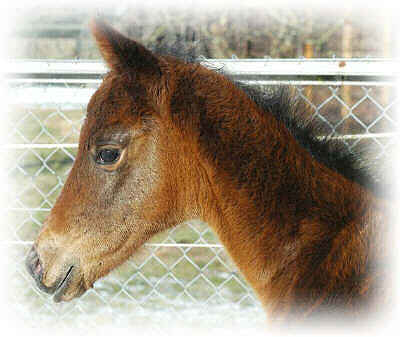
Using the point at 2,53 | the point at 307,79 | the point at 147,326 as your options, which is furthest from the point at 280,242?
the point at 2,53

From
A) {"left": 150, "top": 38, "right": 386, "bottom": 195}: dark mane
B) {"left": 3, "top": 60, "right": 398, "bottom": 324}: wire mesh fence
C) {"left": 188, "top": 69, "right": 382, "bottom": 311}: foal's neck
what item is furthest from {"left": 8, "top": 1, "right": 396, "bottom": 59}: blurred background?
{"left": 188, "top": 69, "right": 382, "bottom": 311}: foal's neck

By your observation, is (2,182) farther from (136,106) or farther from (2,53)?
(136,106)

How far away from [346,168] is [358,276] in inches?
21.9

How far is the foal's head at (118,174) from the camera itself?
2.41m

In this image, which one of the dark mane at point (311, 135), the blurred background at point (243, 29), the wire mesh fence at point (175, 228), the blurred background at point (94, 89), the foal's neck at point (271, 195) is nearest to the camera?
the foal's neck at point (271, 195)

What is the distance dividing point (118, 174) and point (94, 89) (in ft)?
4.50

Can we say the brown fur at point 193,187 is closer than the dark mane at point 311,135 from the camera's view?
Yes

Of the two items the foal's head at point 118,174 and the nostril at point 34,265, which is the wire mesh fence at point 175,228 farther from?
the nostril at point 34,265

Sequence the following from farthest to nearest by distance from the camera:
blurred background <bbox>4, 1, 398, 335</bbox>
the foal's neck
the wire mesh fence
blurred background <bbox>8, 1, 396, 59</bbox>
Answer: blurred background <bbox>8, 1, 396, 59</bbox>, blurred background <bbox>4, 1, 398, 335</bbox>, the wire mesh fence, the foal's neck

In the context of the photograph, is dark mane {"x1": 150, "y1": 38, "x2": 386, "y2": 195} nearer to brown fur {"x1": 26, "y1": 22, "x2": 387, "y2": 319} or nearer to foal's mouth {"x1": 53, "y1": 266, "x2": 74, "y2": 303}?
brown fur {"x1": 26, "y1": 22, "x2": 387, "y2": 319}

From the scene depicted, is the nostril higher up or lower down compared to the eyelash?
lower down

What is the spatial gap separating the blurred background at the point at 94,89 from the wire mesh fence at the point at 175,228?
0.01m

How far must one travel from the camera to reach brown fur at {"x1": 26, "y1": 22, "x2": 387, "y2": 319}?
2285 millimetres

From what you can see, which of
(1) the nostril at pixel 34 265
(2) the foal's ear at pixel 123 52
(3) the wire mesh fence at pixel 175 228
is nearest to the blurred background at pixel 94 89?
(3) the wire mesh fence at pixel 175 228
